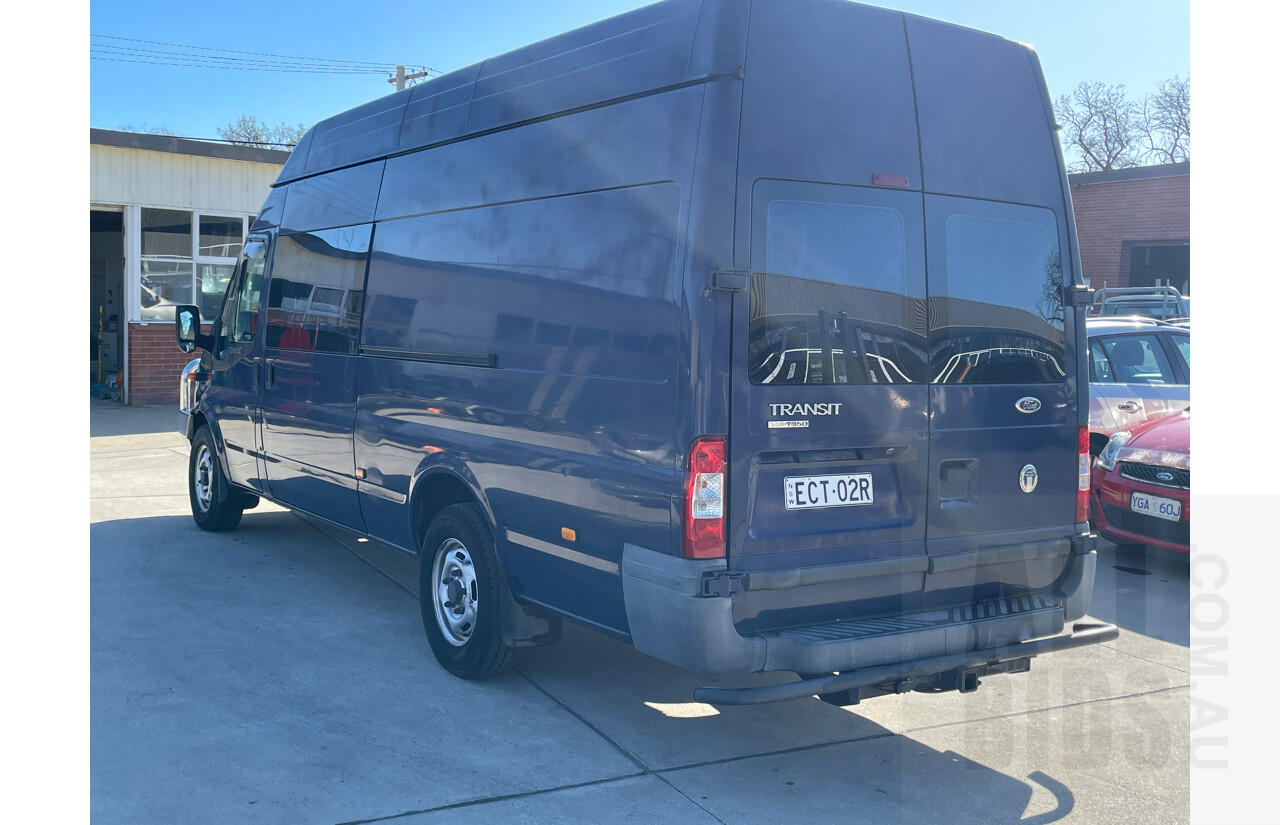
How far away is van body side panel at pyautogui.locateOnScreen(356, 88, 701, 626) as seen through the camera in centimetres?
405

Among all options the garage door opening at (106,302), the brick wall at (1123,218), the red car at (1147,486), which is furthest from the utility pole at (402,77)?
the red car at (1147,486)

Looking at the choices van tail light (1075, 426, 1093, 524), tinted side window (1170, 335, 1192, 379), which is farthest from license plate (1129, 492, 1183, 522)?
van tail light (1075, 426, 1093, 524)

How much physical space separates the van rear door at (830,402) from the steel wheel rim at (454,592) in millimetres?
1720

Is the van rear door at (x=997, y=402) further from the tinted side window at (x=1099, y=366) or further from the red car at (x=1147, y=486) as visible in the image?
the tinted side window at (x=1099, y=366)

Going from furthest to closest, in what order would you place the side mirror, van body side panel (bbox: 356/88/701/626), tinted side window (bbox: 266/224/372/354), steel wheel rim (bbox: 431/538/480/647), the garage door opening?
1. the garage door opening
2. the side mirror
3. tinted side window (bbox: 266/224/372/354)
4. steel wheel rim (bbox: 431/538/480/647)
5. van body side panel (bbox: 356/88/701/626)

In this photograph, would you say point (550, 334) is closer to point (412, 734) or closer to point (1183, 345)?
point (412, 734)

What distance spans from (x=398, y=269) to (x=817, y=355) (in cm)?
262

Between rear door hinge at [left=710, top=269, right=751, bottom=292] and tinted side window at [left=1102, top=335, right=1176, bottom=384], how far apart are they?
6.32 m

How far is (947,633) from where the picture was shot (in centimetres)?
420

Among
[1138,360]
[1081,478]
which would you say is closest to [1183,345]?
[1138,360]

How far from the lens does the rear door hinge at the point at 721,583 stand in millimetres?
3830

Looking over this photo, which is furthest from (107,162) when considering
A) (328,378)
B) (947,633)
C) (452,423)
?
(947,633)

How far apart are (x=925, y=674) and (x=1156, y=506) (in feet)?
14.1

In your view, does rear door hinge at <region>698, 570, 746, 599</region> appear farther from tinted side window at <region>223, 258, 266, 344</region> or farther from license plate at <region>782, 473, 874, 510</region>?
tinted side window at <region>223, 258, 266, 344</region>
